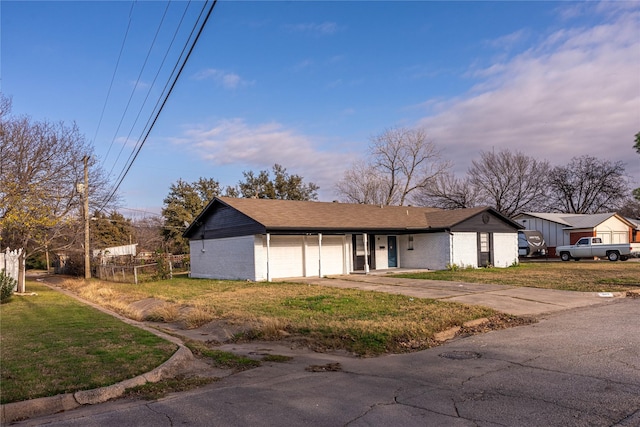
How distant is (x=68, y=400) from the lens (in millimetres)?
6145

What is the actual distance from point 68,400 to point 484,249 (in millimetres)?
27868

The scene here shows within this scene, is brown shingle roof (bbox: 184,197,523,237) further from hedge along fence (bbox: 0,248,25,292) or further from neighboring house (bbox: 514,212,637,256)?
neighboring house (bbox: 514,212,637,256)

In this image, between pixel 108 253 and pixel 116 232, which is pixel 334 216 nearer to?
pixel 108 253

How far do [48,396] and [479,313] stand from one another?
9700mm

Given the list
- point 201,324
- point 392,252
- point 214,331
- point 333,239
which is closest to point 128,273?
point 333,239

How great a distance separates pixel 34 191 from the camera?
2031 cm

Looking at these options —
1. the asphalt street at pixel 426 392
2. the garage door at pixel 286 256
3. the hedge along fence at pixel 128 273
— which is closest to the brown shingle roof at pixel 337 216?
the garage door at pixel 286 256

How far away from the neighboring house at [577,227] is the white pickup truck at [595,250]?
245 inches

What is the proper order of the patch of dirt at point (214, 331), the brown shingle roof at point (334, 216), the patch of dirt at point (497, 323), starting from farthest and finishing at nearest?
A: the brown shingle roof at point (334, 216)
the patch of dirt at point (497, 323)
the patch of dirt at point (214, 331)

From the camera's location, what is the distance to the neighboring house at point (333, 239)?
2481 cm

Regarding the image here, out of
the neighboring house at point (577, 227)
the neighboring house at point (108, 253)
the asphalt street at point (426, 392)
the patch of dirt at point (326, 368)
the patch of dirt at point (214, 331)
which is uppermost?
the neighboring house at point (577, 227)

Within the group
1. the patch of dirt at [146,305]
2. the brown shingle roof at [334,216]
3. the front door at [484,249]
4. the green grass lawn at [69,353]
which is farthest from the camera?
the front door at [484,249]

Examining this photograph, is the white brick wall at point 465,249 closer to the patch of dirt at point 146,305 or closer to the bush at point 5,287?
the patch of dirt at point 146,305

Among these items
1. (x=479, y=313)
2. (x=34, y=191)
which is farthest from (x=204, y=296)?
(x=479, y=313)
